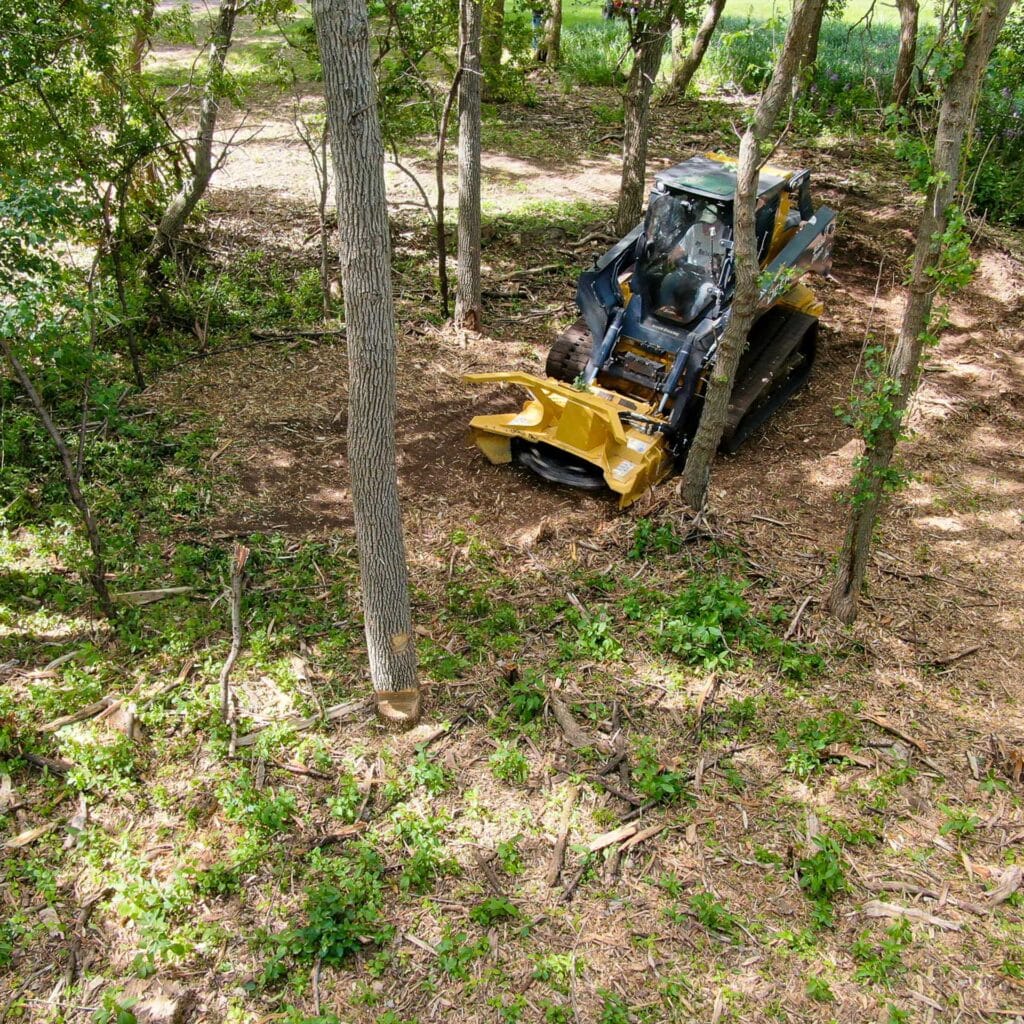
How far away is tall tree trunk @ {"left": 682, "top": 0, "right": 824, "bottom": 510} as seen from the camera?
529 centimetres

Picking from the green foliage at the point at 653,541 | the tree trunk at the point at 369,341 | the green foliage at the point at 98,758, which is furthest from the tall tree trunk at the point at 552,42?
the green foliage at the point at 98,758

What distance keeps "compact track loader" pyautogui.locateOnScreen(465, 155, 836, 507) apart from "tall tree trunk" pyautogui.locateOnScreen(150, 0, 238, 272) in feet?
13.5

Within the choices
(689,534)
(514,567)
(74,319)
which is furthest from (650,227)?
(74,319)

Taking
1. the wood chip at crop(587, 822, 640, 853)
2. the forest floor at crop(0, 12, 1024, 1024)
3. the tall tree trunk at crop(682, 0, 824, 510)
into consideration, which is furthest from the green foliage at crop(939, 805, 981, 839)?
the tall tree trunk at crop(682, 0, 824, 510)

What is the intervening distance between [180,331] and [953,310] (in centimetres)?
874

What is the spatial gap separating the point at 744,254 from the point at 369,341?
9.36 ft

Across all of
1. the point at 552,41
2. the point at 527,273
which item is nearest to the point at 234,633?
the point at 527,273

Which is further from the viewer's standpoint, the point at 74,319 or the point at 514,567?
the point at 514,567

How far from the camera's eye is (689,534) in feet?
21.7

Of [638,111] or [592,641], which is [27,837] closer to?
[592,641]

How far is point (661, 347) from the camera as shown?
766cm

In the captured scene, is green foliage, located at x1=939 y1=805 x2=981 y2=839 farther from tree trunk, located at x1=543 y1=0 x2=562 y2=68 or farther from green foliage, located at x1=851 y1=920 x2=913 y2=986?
tree trunk, located at x1=543 y1=0 x2=562 y2=68

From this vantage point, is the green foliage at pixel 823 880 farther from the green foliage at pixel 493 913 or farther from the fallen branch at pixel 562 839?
the green foliage at pixel 493 913

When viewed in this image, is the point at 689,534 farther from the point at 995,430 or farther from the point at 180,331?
the point at 180,331
